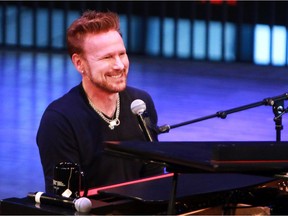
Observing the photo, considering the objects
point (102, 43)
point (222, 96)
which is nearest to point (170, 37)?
point (222, 96)

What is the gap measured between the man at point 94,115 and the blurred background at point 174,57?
16.4ft

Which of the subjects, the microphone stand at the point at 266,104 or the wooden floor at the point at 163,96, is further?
the wooden floor at the point at 163,96

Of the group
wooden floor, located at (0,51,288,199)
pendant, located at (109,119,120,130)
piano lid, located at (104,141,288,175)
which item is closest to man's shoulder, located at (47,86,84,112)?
pendant, located at (109,119,120,130)

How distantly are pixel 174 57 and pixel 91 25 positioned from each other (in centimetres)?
969

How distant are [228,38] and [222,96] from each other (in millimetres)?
2683

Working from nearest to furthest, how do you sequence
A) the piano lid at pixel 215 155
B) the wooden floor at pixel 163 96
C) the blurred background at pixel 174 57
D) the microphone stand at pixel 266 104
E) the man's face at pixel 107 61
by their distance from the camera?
1. the piano lid at pixel 215 155
2. the microphone stand at pixel 266 104
3. the man's face at pixel 107 61
4. the wooden floor at pixel 163 96
5. the blurred background at pixel 174 57

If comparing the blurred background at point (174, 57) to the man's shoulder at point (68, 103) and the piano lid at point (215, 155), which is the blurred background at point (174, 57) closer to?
the man's shoulder at point (68, 103)

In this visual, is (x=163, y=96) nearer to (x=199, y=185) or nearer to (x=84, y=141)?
(x=84, y=141)

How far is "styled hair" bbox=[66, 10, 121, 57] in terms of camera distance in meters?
3.24

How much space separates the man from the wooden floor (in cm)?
284

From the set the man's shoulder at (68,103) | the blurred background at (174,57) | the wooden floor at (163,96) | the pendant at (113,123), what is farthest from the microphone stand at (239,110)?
the blurred background at (174,57)

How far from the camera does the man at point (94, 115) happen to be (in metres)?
3.18

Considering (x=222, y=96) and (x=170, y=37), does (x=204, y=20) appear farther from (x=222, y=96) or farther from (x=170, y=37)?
(x=222, y=96)

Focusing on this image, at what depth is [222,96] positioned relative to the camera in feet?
32.6
